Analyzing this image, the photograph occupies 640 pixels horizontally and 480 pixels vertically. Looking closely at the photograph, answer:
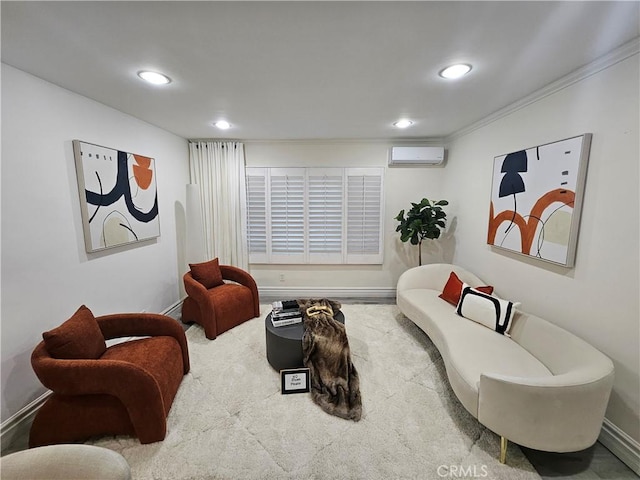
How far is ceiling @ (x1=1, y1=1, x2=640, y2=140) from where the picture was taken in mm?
1246

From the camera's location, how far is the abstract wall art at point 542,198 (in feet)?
6.17

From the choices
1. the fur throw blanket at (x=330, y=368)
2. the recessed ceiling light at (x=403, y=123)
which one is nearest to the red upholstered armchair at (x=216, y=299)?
the fur throw blanket at (x=330, y=368)

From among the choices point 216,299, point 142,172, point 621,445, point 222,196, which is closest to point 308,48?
point 142,172

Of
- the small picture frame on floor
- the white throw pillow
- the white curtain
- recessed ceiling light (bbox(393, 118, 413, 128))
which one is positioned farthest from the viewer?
the white curtain

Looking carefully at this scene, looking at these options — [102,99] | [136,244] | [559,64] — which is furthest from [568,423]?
[102,99]

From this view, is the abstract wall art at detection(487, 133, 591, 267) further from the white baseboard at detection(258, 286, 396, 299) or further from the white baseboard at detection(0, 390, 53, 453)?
the white baseboard at detection(0, 390, 53, 453)

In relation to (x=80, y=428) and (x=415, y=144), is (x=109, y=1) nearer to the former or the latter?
(x=80, y=428)

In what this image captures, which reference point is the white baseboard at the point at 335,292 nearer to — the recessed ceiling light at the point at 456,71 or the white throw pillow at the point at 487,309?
the white throw pillow at the point at 487,309

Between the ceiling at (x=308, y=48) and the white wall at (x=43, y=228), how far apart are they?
0.61 ft

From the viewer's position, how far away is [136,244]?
116 inches

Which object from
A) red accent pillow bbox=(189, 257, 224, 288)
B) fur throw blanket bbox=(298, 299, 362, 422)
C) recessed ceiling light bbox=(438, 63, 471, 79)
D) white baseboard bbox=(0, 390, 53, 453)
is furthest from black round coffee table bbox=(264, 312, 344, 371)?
recessed ceiling light bbox=(438, 63, 471, 79)

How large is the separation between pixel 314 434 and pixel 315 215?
2.91 m

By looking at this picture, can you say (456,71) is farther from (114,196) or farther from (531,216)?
(114,196)

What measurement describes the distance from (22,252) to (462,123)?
13.7ft
